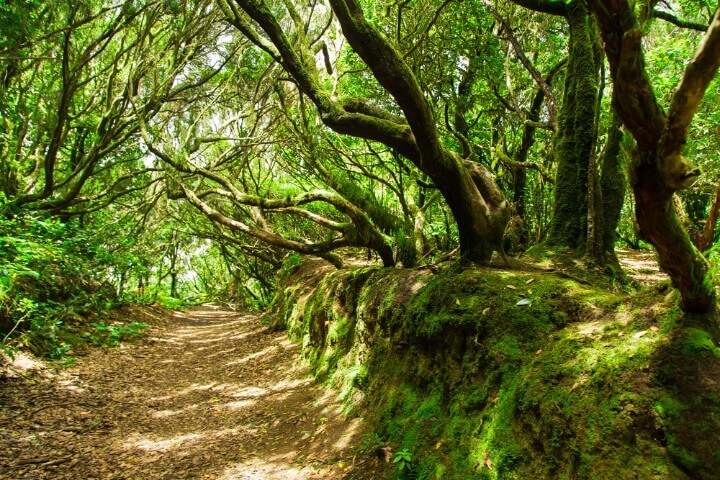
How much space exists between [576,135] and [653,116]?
393cm

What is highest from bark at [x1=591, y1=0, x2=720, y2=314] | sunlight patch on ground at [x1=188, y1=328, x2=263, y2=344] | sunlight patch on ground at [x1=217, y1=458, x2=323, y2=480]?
bark at [x1=591, y1=0, x2=720, y2=314]

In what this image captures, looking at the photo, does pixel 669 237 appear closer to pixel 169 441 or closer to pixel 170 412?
pixel 169 441

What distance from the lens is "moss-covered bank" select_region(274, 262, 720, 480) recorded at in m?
2.20

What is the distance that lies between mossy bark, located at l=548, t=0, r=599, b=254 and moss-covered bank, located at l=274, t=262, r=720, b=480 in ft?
4.28

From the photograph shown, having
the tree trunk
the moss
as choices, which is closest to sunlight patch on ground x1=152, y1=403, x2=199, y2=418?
the moss

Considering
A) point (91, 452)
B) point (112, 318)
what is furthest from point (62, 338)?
point (91, 452)

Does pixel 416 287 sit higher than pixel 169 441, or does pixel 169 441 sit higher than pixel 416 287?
pixel 416 287

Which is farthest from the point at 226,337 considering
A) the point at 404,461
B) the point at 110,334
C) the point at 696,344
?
the point at 696,344

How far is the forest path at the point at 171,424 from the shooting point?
434 centimetres

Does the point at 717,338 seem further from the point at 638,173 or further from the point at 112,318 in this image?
the point at 112,318

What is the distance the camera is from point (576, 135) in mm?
5309

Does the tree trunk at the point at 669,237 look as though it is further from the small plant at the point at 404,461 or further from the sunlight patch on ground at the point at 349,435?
the sunlight patch on ground at the point at 349,435

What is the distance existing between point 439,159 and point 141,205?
14.3m

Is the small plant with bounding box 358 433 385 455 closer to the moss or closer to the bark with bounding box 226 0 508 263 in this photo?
the bark with bounding box 226 0 508 263
